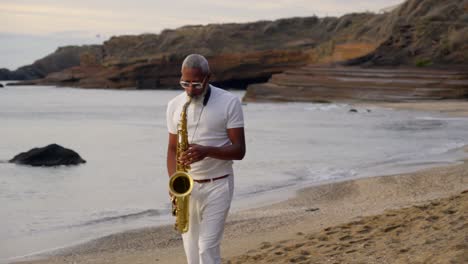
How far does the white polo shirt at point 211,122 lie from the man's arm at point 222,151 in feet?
0.16

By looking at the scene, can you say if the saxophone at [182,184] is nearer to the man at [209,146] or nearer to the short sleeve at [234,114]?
the man at [209,146]

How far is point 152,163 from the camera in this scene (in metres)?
19.6

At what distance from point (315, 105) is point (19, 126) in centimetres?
1517

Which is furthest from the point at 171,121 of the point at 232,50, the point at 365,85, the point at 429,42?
the point at 232,50

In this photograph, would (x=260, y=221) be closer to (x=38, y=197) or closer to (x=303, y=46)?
(x=38, y=197)

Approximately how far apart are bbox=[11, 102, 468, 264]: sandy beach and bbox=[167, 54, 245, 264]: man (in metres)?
1.62

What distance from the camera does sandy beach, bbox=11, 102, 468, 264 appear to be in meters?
6.40

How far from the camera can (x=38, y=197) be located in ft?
47.4

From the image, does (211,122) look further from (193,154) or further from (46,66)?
(46,66)

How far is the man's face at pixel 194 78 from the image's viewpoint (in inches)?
190

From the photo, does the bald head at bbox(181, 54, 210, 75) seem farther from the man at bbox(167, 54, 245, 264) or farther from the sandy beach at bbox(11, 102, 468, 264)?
the sandy beach at bbox(11, 102, 468, 264)

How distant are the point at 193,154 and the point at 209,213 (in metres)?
0.41

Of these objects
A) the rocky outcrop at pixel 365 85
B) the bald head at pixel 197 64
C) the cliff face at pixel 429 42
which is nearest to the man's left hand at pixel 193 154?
the bald head at pixel 197 64

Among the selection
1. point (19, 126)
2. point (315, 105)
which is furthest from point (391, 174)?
point (315, 105)
